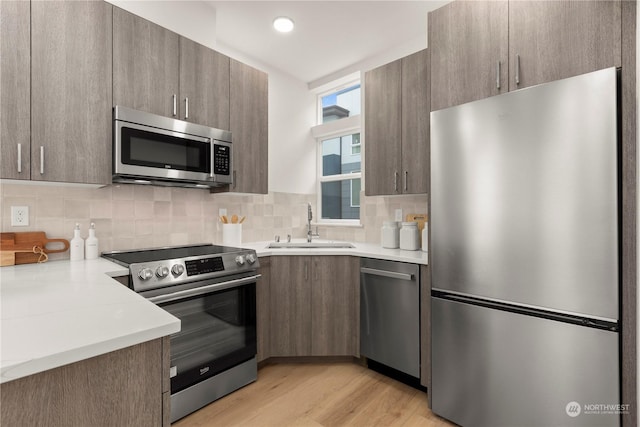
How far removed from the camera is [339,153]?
355cm

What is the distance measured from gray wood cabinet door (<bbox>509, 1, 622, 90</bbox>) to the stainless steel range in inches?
76.4

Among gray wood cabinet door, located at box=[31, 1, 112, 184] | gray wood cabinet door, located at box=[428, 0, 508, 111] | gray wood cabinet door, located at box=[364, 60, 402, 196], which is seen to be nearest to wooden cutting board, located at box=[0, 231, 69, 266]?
gray wood cabinet door, located at box=[31, 1, 112, 184]

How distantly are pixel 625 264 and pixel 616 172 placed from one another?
38 cm

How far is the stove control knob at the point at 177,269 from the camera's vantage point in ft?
5.86

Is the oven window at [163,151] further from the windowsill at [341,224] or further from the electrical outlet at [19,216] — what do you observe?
the windowsill at [341,224]

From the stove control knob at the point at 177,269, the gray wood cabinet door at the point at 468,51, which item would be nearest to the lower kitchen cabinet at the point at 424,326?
the gray wood cabinet door at the point at 468,51

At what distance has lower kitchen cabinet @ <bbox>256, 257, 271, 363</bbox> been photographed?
2.37 m

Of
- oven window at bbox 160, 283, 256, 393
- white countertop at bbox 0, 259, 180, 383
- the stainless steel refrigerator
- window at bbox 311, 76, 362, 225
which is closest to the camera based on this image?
white countertop at bbox 0, 259, 180, 383

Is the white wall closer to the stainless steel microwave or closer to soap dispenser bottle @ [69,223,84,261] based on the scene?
the stainless steel microwave

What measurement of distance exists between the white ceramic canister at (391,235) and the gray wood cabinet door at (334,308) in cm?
38

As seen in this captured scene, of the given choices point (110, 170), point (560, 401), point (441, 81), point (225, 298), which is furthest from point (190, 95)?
point (560, 401)

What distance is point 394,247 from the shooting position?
2.62 m

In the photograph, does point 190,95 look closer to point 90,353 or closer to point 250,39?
point 250,39

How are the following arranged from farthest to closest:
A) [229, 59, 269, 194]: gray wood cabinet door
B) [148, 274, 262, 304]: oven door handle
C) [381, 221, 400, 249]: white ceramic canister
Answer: [381, 221, 400, 249]: white ceramic canister
[229, 59, 269, 194]: gray wood cabinet door
[148, 274, 262, 304]: oven door handle
